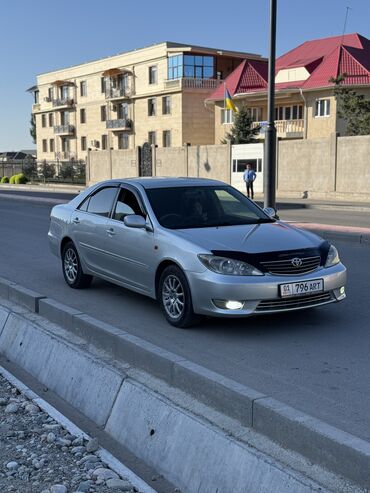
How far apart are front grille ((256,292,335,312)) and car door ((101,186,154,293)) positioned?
1376 millimetres

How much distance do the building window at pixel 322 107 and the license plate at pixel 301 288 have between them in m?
40.3

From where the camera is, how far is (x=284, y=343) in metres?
5.73

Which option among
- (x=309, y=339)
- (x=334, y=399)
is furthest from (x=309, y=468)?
(x=309, y=339)

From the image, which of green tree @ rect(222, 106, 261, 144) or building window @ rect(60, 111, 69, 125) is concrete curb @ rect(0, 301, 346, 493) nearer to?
green tree @ rect(222, 106, 261, 144)

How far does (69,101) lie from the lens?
71.9 meters

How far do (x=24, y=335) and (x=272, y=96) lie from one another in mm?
10928

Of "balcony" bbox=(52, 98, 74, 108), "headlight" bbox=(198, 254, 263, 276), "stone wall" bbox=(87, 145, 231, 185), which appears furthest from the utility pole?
"balcony" bbox=(52, 98, 74, 108)

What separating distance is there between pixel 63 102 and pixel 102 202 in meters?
68.0

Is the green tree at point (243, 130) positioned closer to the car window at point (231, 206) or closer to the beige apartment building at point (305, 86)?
the beige apartment building at point (305, 86)

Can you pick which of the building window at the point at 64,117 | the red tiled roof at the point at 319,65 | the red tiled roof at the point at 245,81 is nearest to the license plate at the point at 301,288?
the red tiled roof at the point at 319,65

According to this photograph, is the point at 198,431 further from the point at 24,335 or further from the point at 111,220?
the point at 111,220

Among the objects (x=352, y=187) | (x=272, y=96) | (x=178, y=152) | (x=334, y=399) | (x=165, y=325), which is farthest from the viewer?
(x=178, y=152)

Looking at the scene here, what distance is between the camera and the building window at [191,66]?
57.2 meters

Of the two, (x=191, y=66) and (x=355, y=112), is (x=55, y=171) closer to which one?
(x=191, y=66)
